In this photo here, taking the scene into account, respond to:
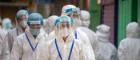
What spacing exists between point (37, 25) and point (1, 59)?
12.9ft

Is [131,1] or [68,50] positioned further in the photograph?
[131,1]

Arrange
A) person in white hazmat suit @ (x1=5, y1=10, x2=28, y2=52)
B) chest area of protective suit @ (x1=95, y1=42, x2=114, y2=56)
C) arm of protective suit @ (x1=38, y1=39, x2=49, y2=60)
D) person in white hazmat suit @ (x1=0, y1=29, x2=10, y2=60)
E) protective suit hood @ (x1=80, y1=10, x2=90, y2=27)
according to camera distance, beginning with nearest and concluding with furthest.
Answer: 1. arm of protective suit @ (x1=38, y1=39, x2=49, y2=60)
2. person in white hazmat suit @ (x1=5, y1=10, x2=28, y2=52)
3. protective suit hood @ (x1=80, y1=10, x2=90, y2=27)
4. person in white hazmat suit @ (x1=0, y1=29, x2=10, y2=60)
5. chest area of protective suit @ (x1=95, y1=42, x2=114, y2=56)

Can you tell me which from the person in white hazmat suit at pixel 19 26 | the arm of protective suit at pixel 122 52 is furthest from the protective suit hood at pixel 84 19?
Answer: the person in white hazmat suit at pixel 19 26

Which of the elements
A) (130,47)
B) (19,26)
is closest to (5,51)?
(19,26)

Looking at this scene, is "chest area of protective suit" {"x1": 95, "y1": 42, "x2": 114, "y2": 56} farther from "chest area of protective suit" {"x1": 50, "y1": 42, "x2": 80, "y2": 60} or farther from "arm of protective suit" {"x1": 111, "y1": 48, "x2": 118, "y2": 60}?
"chest area of protective suit" {"x1": 50, "y1": 42, "x2": 80, "y2": 60}

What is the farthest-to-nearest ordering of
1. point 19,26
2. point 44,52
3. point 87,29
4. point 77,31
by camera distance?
point 19,26, point 87,29, point 77,31, point 44,52

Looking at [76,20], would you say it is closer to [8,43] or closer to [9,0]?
[8,43]

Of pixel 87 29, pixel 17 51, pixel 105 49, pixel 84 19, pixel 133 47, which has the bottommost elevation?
pixel 105 49

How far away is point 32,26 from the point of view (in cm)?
1288

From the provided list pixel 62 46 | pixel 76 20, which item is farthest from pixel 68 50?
pixel 76 20

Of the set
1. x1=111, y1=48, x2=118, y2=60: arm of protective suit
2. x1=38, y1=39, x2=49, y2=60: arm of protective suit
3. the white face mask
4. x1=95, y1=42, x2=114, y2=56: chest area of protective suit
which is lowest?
x1=111, y1=48, x2=118, y2=60: arm of protective suit

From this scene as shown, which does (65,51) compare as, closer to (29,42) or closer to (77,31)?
(77,31)

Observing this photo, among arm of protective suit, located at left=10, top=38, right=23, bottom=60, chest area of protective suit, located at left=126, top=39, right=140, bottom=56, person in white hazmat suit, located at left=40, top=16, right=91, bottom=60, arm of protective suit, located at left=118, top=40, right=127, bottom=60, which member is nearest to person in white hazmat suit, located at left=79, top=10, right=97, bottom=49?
arm of protective suit, located at left=118, top=40, right=127, bottom=60

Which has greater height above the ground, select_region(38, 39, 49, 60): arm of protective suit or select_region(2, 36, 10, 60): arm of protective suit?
select_region(38, 39, 49, 60): arm of protective suit
